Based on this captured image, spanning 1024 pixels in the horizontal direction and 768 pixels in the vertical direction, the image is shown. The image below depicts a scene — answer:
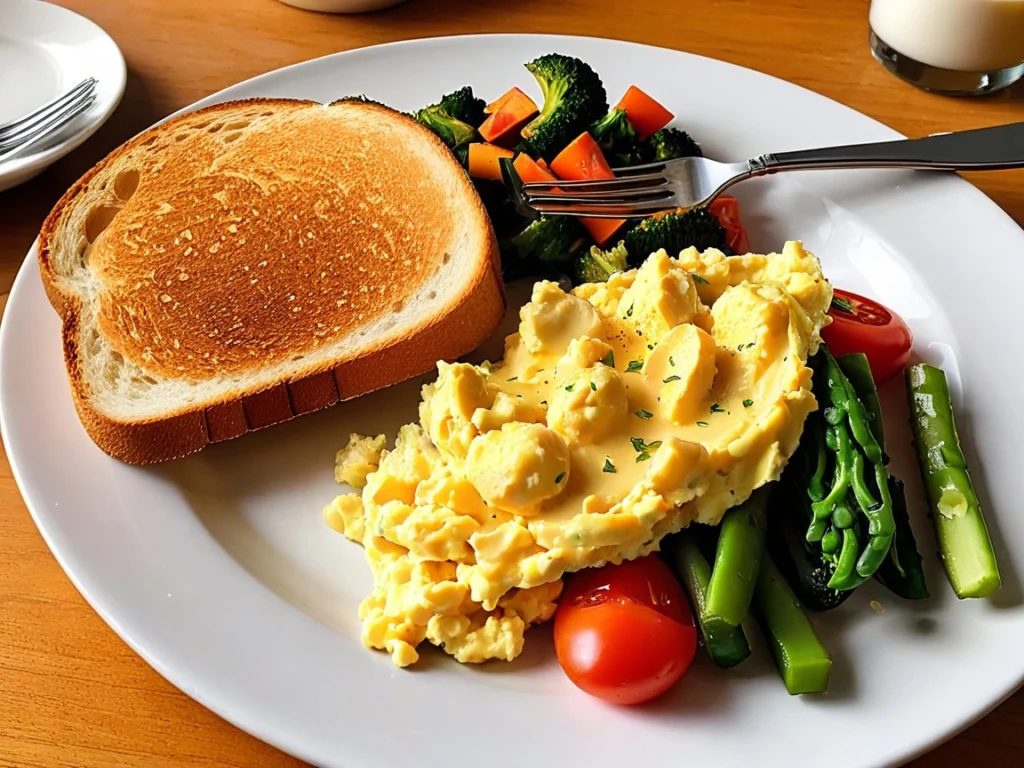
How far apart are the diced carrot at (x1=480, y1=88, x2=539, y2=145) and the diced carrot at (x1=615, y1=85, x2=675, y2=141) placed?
0.87ft

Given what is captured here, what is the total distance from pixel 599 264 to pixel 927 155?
0.94 metres

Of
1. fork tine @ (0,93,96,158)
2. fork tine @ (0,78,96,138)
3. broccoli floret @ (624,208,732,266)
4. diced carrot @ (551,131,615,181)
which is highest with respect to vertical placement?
fork tine @ (0,78,96,138)

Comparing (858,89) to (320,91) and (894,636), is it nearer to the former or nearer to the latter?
(320,91)

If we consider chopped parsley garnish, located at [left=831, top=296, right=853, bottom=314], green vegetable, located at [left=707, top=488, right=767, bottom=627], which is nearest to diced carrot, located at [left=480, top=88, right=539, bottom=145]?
chopped parsley garnish, located at [left=831, top=296, right=853, bottom=314]

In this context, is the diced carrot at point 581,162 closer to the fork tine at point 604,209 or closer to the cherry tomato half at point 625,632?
the fork tine at point 604,209

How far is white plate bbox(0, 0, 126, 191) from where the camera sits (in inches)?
121

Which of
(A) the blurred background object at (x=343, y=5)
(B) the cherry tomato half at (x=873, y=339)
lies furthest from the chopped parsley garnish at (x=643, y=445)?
(A) the blurred background object at (x=343, y=5)

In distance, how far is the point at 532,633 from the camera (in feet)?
6.15

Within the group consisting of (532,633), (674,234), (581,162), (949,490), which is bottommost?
(532,633)

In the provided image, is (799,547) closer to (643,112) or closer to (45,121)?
(643,112)

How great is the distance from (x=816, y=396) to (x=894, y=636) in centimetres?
52

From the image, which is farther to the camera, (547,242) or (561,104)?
(561,104)

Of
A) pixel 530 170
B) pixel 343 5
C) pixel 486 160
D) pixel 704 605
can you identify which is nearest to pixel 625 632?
pixel 704 605

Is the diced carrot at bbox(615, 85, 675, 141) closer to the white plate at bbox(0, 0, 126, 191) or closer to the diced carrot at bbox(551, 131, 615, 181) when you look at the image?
Result: the diced carrot at bbox(551, 131, 615, 181)
